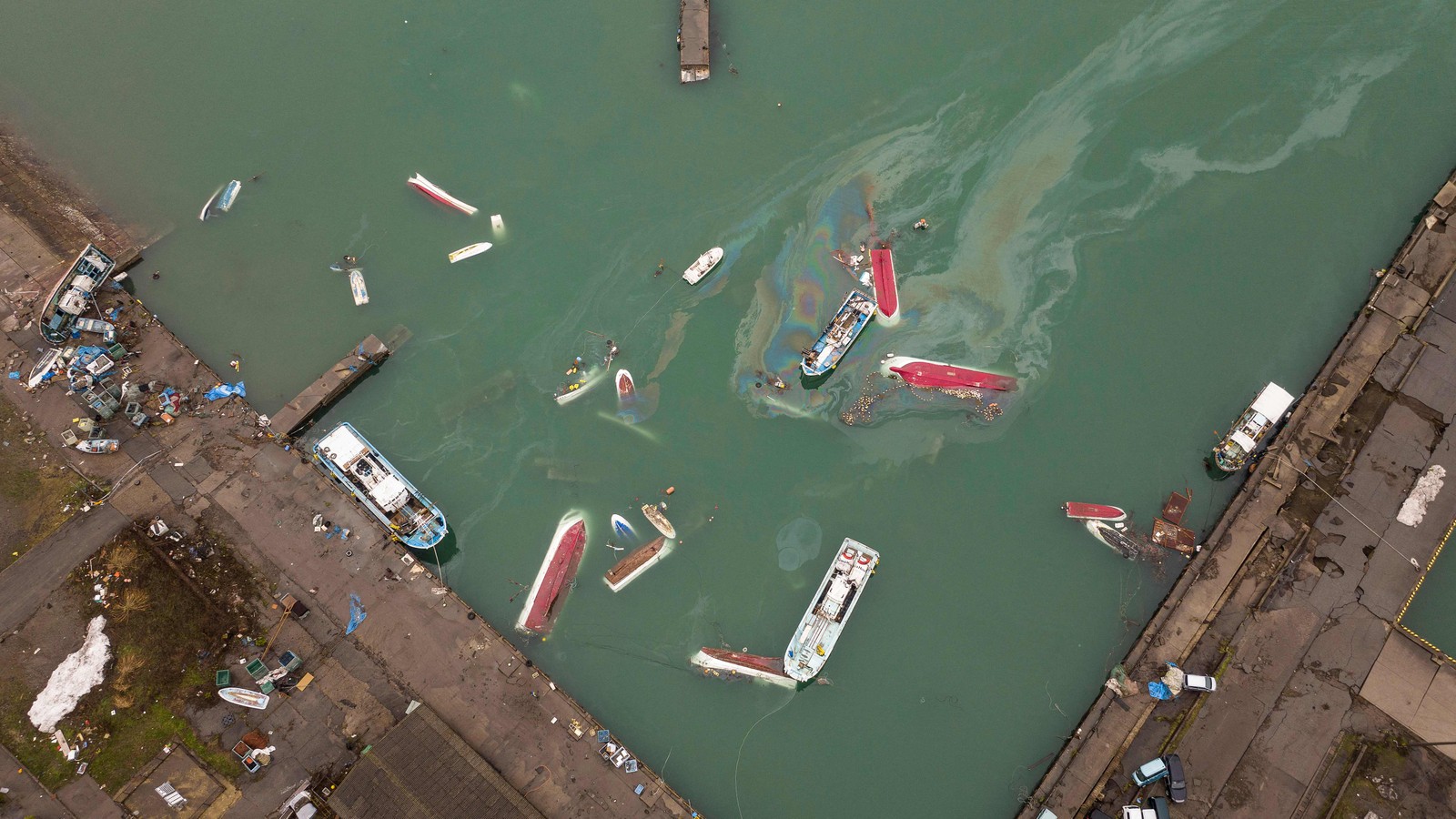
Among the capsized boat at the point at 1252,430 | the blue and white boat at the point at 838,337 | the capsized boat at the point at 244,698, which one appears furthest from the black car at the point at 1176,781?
the capsized boat at the point at 244,698

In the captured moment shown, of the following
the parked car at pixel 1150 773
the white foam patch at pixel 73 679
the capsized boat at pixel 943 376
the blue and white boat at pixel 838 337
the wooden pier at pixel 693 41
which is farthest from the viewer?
the wooden pier at pixel 693 41

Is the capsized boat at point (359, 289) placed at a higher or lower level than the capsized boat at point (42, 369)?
higher

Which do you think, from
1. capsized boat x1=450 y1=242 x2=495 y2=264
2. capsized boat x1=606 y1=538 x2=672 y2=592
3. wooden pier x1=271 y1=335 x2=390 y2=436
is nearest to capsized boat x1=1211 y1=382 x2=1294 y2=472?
capsized boat x1=606 y1=538 x2=672 y2=592

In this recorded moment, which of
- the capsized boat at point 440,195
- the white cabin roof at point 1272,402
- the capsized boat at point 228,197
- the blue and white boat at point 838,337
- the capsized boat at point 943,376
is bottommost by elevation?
the white cabin roof at point 1272,402

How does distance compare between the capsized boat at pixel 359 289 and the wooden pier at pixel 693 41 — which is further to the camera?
the wooden pier at pixel 693 41

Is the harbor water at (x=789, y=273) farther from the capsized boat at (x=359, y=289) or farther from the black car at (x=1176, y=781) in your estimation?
the black car at (x=1176, y=781)

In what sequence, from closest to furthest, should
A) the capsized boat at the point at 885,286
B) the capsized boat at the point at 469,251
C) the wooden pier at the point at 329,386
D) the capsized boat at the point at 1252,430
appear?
the capsized boat at the point at 1252,430
the wooden pier at the point at 329,386
the capsized boat at the point at 885,286
the capsized boat at the point at 469,251
